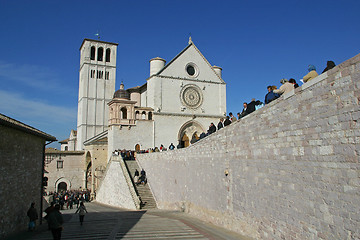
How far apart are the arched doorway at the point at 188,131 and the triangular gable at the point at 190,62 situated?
5.27 metres

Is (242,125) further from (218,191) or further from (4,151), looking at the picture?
(4,151)

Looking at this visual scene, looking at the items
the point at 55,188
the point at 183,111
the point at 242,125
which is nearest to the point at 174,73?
the point at 183,111

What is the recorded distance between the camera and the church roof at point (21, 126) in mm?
9383

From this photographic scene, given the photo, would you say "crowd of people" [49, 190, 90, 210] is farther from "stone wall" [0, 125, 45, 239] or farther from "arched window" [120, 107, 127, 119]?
"stone wall" [0, 125, 45, 239]

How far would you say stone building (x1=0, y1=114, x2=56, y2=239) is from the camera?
9.74 m

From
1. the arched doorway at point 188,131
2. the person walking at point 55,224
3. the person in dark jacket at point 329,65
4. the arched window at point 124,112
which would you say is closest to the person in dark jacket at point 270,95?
the person in dark jacket at point 329,65

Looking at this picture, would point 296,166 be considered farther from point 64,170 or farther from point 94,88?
point 94,88

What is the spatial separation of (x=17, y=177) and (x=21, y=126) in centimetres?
200

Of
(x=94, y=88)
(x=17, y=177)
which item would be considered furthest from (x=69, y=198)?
(x=94, y=88)

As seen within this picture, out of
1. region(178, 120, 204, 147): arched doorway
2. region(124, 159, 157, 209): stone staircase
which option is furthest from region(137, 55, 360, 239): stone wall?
region(178, 120, 204, 147): arched doorway

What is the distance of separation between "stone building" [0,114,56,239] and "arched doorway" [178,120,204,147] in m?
19.0

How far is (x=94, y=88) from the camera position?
44125 millimetres

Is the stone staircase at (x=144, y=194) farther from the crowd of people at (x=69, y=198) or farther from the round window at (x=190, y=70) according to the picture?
the round window at (x=190, y=70)

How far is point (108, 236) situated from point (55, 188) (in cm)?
2810
